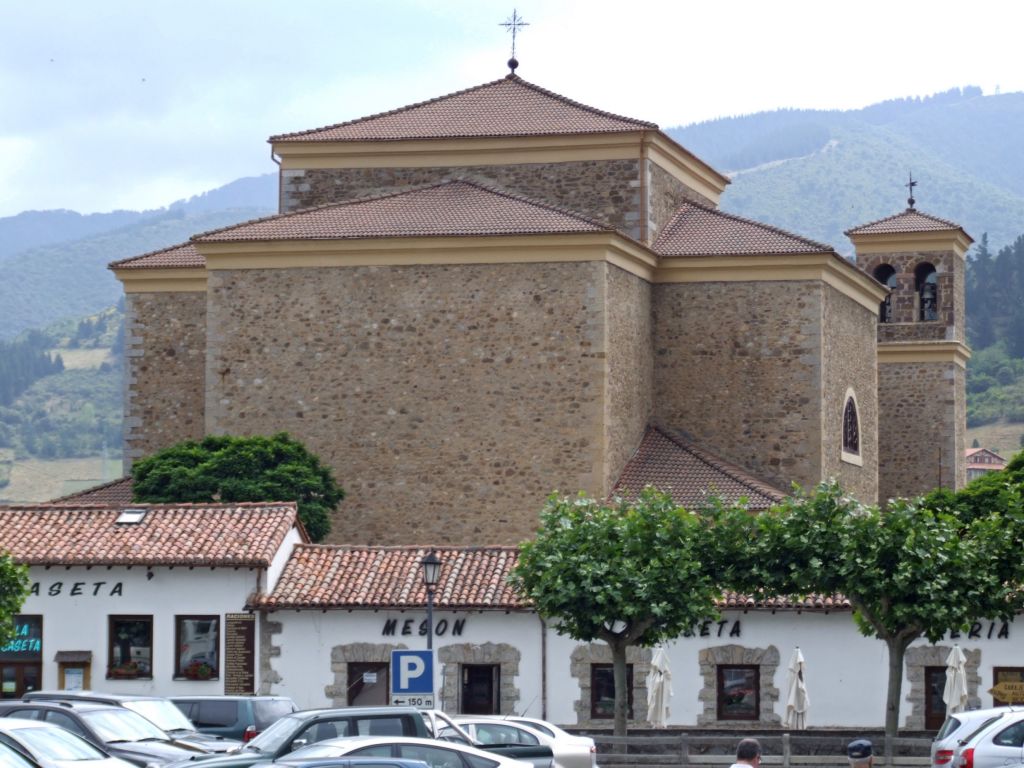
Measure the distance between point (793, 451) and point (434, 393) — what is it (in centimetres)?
754

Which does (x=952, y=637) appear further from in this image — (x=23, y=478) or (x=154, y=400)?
(x=23, y=478)

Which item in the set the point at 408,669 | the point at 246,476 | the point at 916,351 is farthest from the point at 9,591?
the point at 916,351

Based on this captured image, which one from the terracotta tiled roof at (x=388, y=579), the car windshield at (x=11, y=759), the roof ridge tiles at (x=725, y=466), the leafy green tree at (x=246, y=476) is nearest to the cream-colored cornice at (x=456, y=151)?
the roof ridge tiles at (x=725, y=466)

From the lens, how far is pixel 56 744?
19797mm

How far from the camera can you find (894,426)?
56.4 metres

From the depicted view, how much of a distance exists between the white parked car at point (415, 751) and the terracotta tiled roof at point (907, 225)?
38362 mm

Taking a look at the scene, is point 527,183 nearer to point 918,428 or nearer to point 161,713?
point 918,428

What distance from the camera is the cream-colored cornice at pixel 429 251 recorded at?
40125 mm

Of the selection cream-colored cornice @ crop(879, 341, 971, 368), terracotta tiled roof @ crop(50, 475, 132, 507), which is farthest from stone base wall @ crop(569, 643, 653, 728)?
cream-colored cornice @ crop(879, 341, 971, 368)

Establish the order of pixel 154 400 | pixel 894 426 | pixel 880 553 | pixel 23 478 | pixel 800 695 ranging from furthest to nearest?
pixel 23 478
pixel 894 426
pixel 154 400
pixel 800 695
pixel 880 553

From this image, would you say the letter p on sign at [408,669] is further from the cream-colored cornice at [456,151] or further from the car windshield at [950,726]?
the cream-colored cornice at [456,151]

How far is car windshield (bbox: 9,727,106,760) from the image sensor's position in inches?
764

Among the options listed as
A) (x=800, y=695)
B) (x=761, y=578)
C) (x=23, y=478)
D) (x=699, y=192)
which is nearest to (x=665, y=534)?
(x=761, y=578)

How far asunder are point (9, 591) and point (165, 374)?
16.5m
